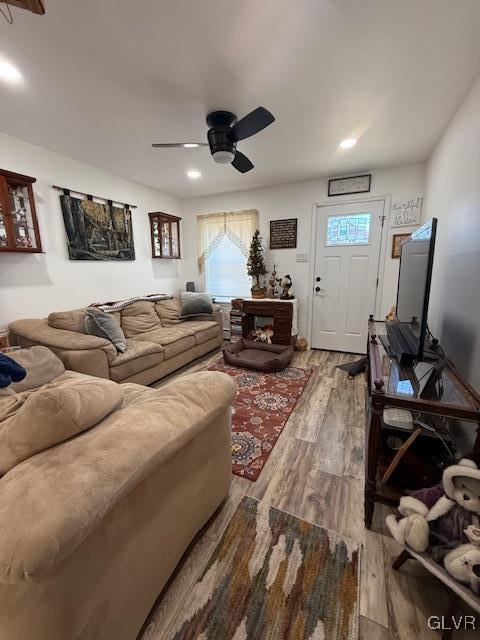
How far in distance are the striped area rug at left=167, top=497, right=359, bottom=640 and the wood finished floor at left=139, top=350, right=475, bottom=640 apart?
5 cm

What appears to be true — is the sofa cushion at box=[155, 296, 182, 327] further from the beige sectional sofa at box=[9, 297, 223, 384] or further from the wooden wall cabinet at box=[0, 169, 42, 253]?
the wooden wall cabinet at box=[0, 169, 42, 253]

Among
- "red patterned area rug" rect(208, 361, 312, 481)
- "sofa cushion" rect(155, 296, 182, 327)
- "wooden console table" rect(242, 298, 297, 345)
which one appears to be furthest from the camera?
"sofa cushion" rect(155, 296, 182, 327)

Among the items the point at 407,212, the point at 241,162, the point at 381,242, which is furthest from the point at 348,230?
the point at 241,162

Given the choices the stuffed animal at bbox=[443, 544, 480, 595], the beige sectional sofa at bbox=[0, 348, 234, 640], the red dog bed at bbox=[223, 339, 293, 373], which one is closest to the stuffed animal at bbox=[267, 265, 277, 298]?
the red dog bed at bbox=[223, 339, 293, 373]

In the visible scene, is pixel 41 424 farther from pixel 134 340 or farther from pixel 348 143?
pixel 348 143

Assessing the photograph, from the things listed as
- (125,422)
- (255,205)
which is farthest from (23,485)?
(255,205)

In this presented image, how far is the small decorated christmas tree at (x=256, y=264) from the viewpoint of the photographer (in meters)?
3.90

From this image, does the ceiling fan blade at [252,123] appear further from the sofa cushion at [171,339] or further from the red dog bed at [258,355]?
the red dog bed at [258,355]

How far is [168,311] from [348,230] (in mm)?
2725

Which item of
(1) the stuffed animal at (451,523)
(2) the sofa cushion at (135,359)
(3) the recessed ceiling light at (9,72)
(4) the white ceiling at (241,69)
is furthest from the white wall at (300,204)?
(1) the stuffed animal at (451,523)

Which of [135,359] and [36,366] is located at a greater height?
[36,366]

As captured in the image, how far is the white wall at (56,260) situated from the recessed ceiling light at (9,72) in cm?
97

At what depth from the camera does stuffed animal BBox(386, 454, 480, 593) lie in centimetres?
87

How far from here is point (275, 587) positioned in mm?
1081
